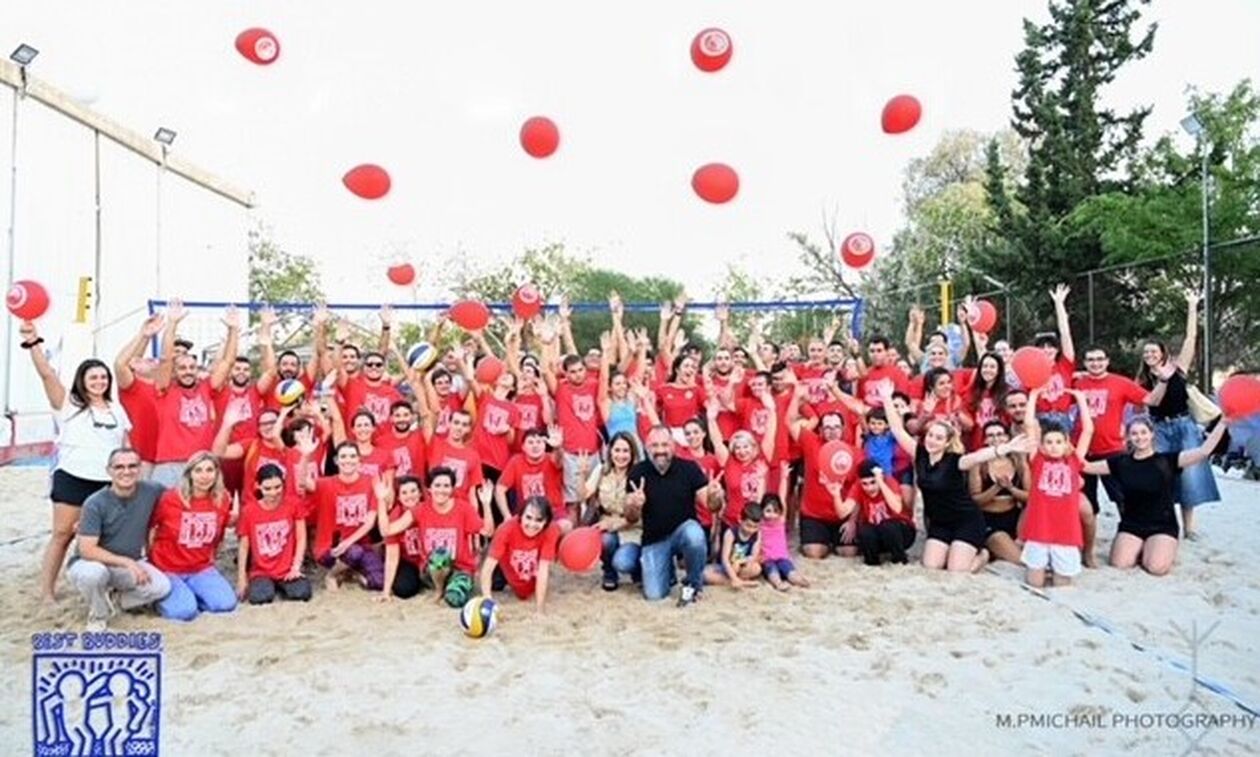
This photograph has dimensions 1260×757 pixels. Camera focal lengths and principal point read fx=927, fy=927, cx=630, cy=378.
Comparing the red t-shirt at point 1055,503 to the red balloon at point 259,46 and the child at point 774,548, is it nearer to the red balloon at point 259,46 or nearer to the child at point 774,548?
the child at point 774,548

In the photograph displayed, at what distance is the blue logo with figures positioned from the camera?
2189 millimetres

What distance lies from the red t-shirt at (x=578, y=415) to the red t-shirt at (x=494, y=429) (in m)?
0.32

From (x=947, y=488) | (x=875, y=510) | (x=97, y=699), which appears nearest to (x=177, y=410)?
(x=97, y=699)

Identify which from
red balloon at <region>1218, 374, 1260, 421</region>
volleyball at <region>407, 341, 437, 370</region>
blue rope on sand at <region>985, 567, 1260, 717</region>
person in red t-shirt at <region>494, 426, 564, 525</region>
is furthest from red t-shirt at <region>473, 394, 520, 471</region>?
red balloon at <region>1218, 374, 1260, 421</region>

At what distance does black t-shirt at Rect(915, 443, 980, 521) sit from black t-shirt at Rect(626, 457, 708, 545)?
1.36 m

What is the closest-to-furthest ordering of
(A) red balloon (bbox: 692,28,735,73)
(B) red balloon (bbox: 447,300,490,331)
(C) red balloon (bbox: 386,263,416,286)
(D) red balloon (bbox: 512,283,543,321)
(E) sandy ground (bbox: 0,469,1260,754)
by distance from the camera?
1. (E) sandy ground (bbox: 0,469,1260,754)
2. (A) red balloon (bbox: 692,28,735,73)
3. (B) red balloon (bbox: 447,300,490,331)
4. (D) red balloon (bbox: 512,283,543,321)
5. (C) red balloon (bbox: 386,263,416,286)

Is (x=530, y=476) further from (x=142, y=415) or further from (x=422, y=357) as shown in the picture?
(x=142, y=415)

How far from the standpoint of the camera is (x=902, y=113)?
19.5ft

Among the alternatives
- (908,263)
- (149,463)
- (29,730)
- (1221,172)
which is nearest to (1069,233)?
(1221,172)

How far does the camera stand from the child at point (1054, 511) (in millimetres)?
4891

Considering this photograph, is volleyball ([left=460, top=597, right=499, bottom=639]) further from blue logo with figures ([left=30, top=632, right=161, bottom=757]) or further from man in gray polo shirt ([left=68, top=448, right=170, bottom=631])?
blue logo with figures ([left=30, top=632, right=161, bottom=757])

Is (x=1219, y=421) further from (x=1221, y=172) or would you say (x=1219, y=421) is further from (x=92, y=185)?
(x=92, y=185)

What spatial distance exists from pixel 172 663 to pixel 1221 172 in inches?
651

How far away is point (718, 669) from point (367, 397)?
3.20 meters
